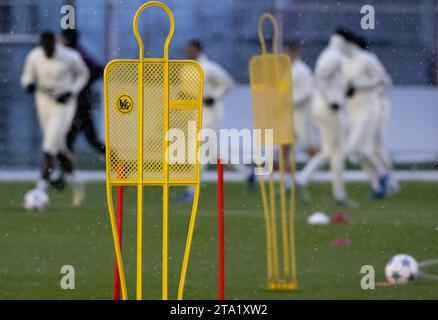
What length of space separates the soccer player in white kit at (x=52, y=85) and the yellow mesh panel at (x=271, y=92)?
8.72m

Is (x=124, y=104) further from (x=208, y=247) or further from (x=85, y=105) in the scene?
(x=85, y=105)

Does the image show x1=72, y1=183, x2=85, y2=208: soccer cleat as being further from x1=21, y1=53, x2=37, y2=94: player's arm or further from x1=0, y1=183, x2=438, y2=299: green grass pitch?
x1=21, y1=53, x2=37, y2=94: player's arm

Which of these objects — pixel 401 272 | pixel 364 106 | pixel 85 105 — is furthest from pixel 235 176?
pixel 401 272

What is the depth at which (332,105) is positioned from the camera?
761 inches

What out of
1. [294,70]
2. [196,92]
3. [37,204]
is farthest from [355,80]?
[196,92]

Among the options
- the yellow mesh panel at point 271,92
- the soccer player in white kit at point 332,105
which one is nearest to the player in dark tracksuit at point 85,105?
the soccer player in white kit at point 332,105

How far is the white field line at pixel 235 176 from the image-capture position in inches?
1017

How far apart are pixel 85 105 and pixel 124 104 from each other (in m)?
14.3

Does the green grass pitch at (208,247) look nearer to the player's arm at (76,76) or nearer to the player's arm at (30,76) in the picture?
the player's arm at (76,76)

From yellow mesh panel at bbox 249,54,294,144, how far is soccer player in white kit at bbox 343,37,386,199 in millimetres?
9068

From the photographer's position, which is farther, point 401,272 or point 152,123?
point 401,272
